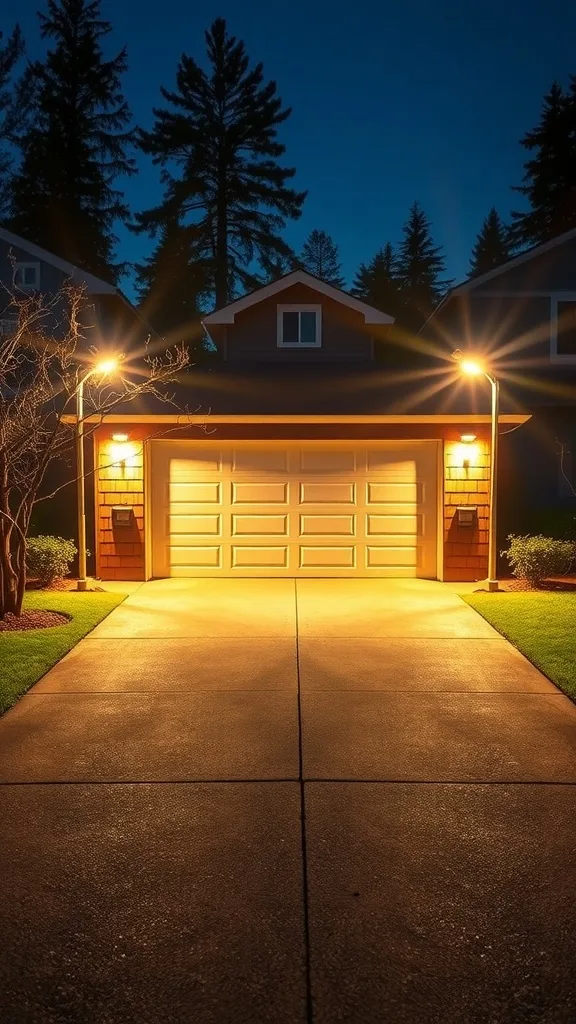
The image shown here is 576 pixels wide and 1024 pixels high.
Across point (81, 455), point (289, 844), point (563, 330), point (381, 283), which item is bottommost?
point (289, 844)

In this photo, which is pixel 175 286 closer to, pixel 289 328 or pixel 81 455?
pixel 289 328

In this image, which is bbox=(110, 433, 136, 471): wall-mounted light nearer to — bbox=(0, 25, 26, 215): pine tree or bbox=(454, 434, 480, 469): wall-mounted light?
bbox=(454, 434, 480, 469): wall-mounted light

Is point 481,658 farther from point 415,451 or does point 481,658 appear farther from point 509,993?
point 415,451

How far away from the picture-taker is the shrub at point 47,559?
1155 cm

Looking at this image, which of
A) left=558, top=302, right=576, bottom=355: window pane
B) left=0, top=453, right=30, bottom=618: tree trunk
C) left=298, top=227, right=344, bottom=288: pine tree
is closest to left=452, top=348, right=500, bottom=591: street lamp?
left=0, top=453, right=30, bottom=618: tree trunk

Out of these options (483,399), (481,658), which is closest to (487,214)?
(483,399)

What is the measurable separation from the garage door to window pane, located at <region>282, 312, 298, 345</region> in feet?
18.4

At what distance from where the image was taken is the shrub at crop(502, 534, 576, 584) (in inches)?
452

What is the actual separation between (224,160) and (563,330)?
2081 cm

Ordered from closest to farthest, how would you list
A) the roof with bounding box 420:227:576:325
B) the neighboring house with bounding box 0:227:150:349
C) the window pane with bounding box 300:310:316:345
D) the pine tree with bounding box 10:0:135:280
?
the window pane with bounding box 300:310:316:345, the roof with bounding box 420:227:576:325, the neighboring house with bounding box 0:227:150:349, the pine tree with bounding box 10:0:135:280

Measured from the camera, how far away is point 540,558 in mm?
11508

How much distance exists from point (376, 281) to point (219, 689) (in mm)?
43695

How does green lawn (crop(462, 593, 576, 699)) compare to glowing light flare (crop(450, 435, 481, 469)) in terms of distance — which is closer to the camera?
green lawn (crop(462, 593, 576, 699))

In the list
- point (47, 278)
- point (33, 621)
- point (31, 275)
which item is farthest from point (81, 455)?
point (31, 275)
